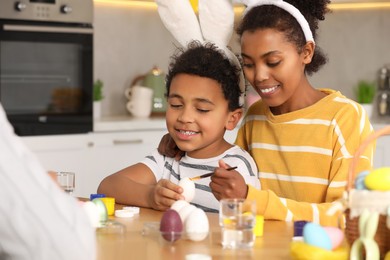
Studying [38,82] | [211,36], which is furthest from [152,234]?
[38,82]

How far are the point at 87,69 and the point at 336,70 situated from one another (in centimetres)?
169

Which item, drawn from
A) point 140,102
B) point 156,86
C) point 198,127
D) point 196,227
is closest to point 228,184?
point 196,227

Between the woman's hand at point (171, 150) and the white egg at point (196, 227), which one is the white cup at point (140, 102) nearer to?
the woman's hand at point (171, 150)

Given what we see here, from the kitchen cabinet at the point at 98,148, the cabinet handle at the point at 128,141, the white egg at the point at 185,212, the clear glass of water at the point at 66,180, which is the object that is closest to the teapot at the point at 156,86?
the kitchen cabinet at the point at 98,148

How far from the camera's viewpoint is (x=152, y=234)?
6.25ft

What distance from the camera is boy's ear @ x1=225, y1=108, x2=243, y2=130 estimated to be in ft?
8.30

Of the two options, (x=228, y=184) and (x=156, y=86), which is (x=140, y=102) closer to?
(x=156, y=86)

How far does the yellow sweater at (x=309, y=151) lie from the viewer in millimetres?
2244

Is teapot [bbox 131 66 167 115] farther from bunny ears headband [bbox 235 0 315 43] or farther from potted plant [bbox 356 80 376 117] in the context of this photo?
bunny ears headband [bbox 235 0 315 43]

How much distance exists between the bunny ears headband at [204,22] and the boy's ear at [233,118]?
0.04 meters

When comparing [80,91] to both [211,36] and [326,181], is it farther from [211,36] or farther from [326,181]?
[326,181]

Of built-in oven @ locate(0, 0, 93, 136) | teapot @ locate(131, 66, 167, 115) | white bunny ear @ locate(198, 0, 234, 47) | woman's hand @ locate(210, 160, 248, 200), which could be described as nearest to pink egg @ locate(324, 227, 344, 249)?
woman's hand @ locate(210, 160, 248, 200)

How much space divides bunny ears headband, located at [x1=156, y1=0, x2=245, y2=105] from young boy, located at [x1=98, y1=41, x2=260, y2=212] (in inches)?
1.4

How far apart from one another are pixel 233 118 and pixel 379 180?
101 cm
